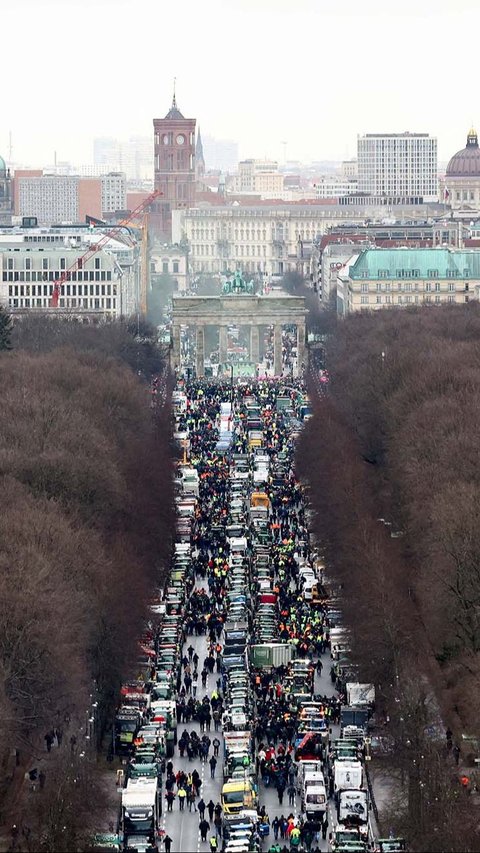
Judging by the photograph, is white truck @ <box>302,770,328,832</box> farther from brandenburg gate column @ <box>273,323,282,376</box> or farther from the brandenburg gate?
the brandenburg gate

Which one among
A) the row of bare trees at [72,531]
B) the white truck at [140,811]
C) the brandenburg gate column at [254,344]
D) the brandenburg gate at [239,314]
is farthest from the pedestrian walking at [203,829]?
the brandenburg gate column at [254,344]

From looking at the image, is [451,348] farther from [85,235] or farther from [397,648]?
[85,235]

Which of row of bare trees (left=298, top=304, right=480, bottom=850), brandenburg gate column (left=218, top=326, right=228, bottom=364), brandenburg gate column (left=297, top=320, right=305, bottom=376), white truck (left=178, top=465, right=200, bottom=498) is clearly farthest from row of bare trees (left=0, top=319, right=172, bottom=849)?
brandenburg gate column (left=218, top=326, right=228, bottom=364)

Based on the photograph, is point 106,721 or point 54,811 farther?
point 106,721

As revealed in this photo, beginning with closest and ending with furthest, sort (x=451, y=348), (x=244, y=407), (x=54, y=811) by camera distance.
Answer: (x=54, y=811) < (x=451, y=348) < (x=244, y=407)

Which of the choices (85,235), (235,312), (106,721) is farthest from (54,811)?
(85,235)

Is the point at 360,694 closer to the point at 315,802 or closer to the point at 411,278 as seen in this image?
the point at 315,802
